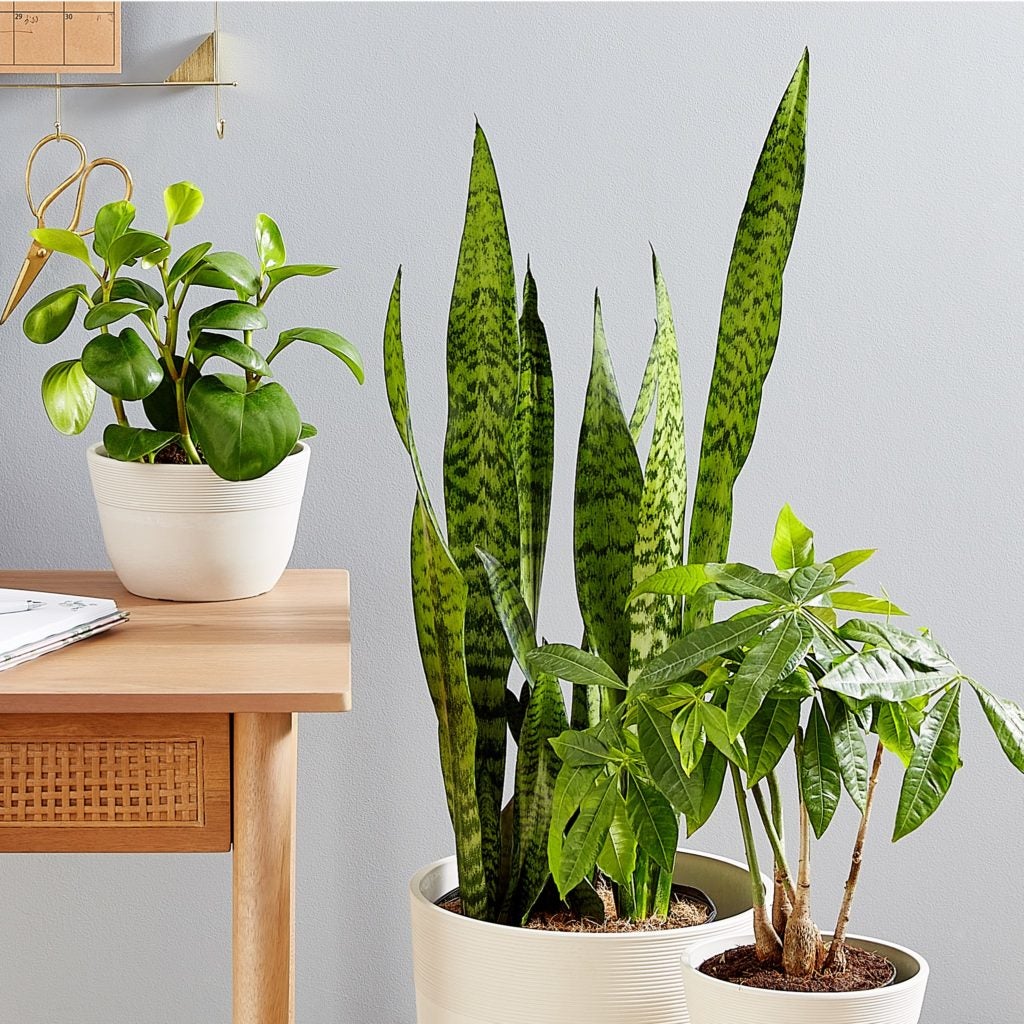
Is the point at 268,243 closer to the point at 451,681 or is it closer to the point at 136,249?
the point at 136,249

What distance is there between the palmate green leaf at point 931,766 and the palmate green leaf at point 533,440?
373 mm

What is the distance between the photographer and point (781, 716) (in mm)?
785

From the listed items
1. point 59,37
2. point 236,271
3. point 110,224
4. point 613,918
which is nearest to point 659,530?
point 613,918

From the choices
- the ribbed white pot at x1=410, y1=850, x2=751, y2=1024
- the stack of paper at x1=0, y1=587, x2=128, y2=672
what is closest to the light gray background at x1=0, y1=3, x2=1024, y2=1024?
the stack of paper at x1=0, y1=587, x2=128, y2=672

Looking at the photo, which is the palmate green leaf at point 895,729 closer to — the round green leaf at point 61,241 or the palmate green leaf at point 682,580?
the palmate green leaf at point 682,580

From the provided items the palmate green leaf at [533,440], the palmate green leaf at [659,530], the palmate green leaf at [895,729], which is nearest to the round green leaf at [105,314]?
the palmate green leaf at [533,440]

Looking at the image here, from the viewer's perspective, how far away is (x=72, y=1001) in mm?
1392

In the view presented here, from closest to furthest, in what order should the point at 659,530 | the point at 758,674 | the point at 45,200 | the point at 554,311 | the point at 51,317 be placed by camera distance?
the point at 758,674
the point at 659,530
the point at 51,317
the point at 45,200
the point at 554,311

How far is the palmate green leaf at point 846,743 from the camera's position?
2.61 feet

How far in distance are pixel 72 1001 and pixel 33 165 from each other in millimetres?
938

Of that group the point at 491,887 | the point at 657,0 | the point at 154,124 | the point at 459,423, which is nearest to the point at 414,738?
the point at 491,887

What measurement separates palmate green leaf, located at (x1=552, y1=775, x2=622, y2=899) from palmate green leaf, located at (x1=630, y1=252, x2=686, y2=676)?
0.14 meters

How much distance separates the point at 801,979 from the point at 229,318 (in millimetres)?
676

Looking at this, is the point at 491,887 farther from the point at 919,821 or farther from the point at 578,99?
the point at 578,99
